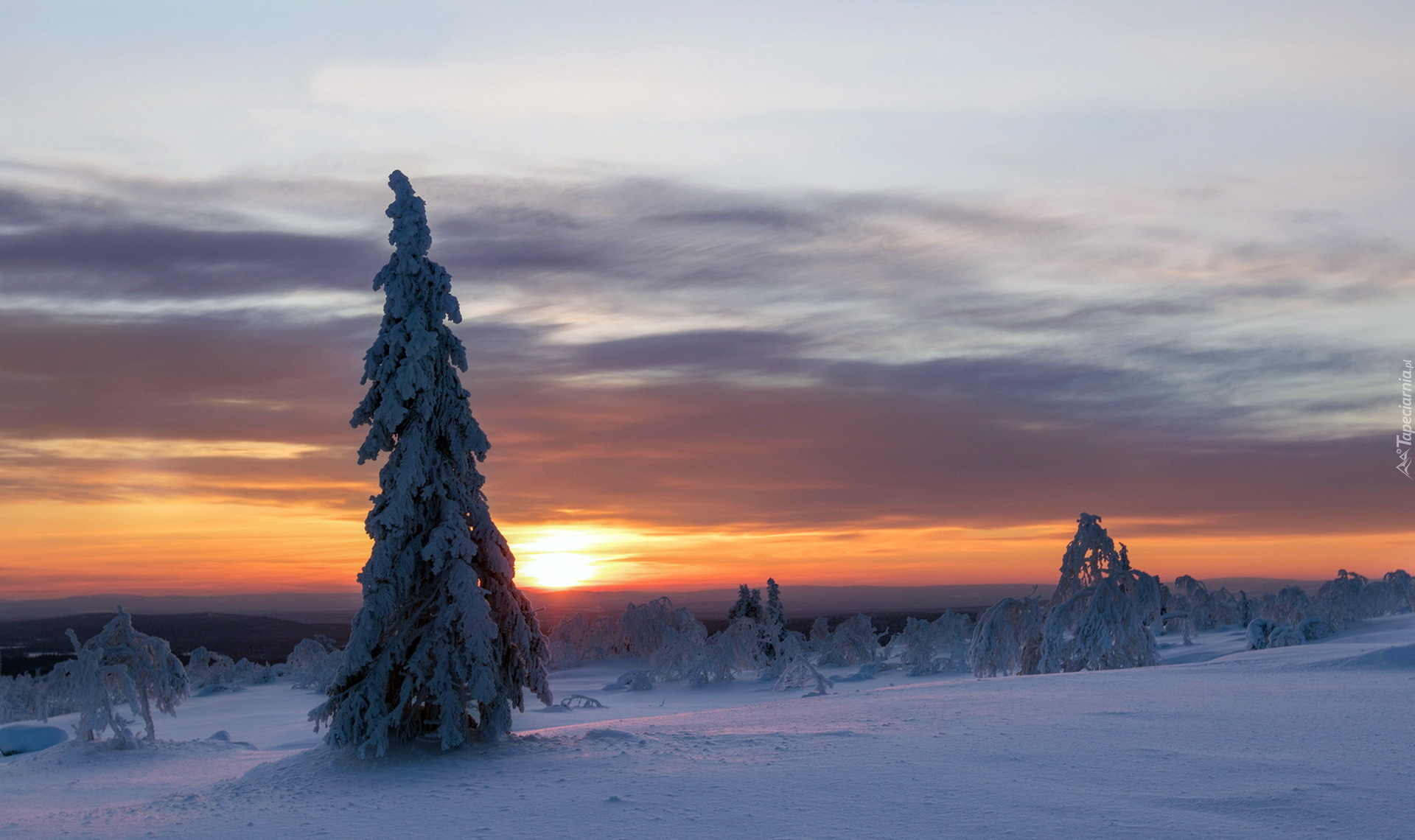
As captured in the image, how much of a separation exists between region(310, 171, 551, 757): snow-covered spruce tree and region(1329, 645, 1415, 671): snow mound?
15.9m

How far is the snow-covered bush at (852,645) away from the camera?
58.7 meters

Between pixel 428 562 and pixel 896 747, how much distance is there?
28.4ft

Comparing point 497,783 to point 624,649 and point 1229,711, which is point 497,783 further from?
point 624,649

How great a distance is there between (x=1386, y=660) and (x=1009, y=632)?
470 inches

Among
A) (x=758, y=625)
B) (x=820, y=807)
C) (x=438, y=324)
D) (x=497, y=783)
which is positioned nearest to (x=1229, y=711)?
(x=820, y=807)

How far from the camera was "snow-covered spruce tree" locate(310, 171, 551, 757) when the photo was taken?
15555mm

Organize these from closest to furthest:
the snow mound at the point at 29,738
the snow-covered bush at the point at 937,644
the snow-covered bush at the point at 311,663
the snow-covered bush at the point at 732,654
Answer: the snow mound at the point at 29,738, the snow-covered bush at the point at 732,654, the snow-covered bush at the point at 937,644, the snow-covered bush at the point at 311,663

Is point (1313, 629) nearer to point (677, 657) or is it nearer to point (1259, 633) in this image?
point (1259, 633)

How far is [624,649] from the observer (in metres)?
61.8

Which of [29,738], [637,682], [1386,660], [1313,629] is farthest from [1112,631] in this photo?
[29,738]

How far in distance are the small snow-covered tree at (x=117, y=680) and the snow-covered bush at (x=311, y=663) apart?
60.6 feet

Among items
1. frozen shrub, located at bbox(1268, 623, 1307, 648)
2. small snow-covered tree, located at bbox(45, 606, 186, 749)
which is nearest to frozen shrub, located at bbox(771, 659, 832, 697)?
frozen shrub, located at bbox(1268, 623, 1307, 648)

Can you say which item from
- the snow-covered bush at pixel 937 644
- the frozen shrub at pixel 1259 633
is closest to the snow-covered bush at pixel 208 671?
the snow-covered bush at pixel 937 644

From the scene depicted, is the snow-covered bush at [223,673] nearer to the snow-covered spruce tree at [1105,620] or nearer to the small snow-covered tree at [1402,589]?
the snow-covered spruce tree at [1105,620]
